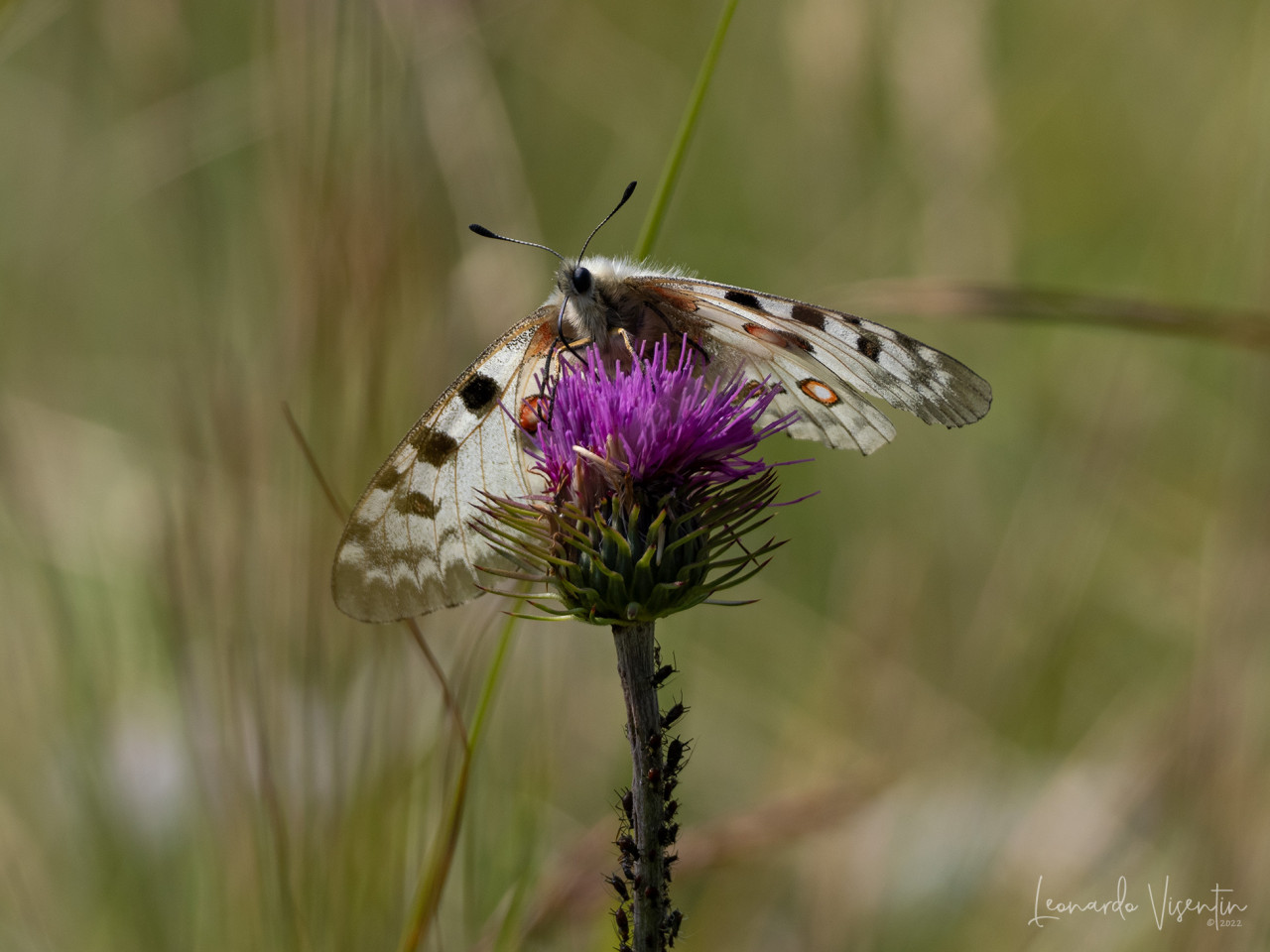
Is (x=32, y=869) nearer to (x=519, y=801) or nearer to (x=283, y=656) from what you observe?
(x=283, y=656)

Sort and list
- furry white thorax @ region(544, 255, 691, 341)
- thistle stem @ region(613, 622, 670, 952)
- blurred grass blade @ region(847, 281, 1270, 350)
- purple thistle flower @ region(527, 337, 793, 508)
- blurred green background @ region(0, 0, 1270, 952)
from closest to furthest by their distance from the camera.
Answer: thistle stem @ region(613, 622, 670, 952) → purple thistle flower @ region(527, 337, 793, 508) → blurred grass blade @ region(847, 281, 1270, 350) → furry white thorax @ region(544, 255, 691, 341) → blurred green background @ region(0, 0, 1270, 952)

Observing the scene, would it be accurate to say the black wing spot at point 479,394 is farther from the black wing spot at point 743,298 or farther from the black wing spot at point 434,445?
the black wing spot at point 743,298

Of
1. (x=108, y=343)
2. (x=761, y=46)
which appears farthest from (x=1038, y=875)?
(x=108, y=343)

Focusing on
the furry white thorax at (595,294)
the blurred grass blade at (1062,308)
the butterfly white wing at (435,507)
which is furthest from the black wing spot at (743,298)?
the butterfly white wing at (435,507)

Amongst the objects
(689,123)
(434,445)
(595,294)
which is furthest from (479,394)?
(689,123)

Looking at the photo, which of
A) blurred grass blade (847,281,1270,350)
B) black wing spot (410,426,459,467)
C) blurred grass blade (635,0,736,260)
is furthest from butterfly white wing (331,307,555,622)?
blurred grass blade (847,281,1270,350)

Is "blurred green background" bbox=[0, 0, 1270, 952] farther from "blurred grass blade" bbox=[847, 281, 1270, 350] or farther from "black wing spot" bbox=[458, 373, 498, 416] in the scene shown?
"blurred grass blade" bbox=[847, 281, 1270, 350]
